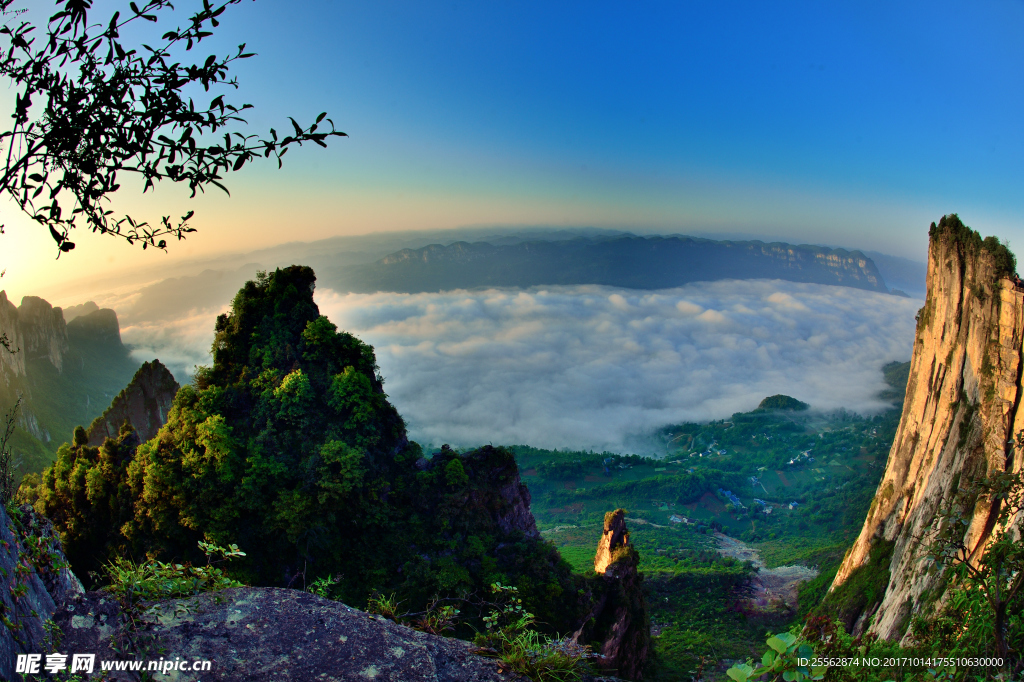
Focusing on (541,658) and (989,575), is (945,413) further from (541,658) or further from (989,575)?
(541,658)

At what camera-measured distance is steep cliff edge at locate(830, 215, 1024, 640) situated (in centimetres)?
3312

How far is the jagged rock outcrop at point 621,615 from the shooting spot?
3081cm

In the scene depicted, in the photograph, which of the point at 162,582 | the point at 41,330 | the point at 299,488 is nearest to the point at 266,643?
the point at 162,582

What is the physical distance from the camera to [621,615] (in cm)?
3231

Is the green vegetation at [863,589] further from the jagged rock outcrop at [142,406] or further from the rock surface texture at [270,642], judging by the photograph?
the jagged rock outcrop at [142,406]

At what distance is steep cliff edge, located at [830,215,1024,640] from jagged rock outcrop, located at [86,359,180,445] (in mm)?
44345

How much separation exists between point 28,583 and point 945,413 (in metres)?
49.3

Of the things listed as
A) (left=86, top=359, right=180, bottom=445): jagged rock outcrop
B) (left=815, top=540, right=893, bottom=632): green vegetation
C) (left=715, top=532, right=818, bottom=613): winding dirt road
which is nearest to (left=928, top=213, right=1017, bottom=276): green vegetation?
(left=815, top=540, right=893, bottom=632): green vegetation

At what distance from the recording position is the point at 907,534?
40.1 meters

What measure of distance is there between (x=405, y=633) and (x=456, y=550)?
22.1 m

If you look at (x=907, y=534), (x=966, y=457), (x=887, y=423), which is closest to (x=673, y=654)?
(x=907, y=534)

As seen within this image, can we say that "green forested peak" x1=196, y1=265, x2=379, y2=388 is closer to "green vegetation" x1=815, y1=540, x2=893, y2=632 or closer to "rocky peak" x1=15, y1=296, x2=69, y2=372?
"green vegetation" x1=815, y1=540, x2=893, y2=632

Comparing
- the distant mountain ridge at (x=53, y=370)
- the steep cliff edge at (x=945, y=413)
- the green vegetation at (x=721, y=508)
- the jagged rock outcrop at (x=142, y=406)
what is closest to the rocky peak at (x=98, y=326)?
the distant mountain ridge at (x=53, y=370)

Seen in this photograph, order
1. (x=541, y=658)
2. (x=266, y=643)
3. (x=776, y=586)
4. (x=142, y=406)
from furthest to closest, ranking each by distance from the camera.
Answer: (x=776, y=586) < (x=142, y=406) < (x=266, y=643) < (x=541, y=658)
